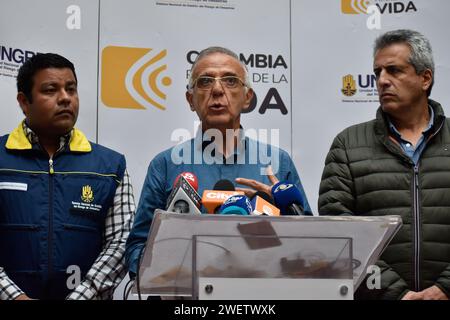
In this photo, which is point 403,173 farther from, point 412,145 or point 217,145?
point 217,145

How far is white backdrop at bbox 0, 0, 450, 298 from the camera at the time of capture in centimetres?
373

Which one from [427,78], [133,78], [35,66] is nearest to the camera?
[427,78]

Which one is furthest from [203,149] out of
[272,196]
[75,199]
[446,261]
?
[446,261]

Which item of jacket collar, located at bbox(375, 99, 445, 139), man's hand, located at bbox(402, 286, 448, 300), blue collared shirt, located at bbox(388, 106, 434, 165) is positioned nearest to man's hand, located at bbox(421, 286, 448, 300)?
man's hand, located at bbox(402, 286, 448, 300)

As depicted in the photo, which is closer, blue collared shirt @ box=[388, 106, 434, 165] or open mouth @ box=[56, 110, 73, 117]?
blue collared shirt @ box=[388, 106, 434, 165]

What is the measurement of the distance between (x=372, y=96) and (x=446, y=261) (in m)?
1.46

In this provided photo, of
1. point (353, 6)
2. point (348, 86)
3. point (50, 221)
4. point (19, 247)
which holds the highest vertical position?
point (353, 6)

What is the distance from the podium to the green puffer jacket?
104cm

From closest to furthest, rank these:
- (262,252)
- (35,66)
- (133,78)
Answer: (262,252)
(35,66)
(133,78)

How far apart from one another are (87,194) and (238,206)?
1329mm

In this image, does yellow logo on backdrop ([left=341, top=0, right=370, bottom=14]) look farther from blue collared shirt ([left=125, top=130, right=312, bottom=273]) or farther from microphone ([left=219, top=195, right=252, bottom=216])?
microphone ([left=219, top=195, right=252, bottom=216])

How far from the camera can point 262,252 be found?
5.51 ft

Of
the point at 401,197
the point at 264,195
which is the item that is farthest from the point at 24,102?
the point at 401,197
